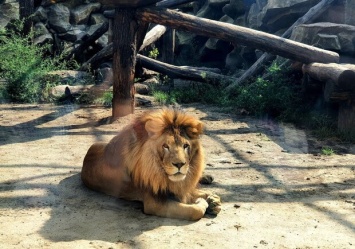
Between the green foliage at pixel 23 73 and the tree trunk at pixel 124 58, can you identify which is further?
the green foliage at pixel 23 73

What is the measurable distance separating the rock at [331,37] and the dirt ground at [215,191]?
2061 mm

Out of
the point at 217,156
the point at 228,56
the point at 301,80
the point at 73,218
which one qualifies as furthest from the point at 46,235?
the point at 228,56

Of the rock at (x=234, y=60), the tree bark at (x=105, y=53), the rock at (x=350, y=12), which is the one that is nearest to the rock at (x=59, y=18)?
the tree bark at (x=105, y=53)

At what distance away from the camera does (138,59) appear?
33.3ft

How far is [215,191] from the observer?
14.6 feet

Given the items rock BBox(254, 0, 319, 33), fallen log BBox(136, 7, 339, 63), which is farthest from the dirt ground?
rock BBox(254, 0, 319, 33)

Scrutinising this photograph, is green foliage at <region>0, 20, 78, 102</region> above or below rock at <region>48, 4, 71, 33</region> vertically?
below

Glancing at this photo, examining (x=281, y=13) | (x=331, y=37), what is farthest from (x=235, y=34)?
(x=281, y=13)

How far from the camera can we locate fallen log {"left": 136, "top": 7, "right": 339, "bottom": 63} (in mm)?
7410

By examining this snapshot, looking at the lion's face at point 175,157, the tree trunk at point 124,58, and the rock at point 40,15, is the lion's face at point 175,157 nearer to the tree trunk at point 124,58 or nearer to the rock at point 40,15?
the tree trunk at point 124,58

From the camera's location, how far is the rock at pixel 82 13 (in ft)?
46.4

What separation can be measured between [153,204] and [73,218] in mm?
598

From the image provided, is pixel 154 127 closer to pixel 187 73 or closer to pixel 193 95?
pixel 193 95

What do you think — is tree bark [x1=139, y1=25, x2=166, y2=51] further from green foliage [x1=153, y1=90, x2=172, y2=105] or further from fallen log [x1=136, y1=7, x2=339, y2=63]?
fallen log [x1=136, y1=7, x2=339, y2=63]
